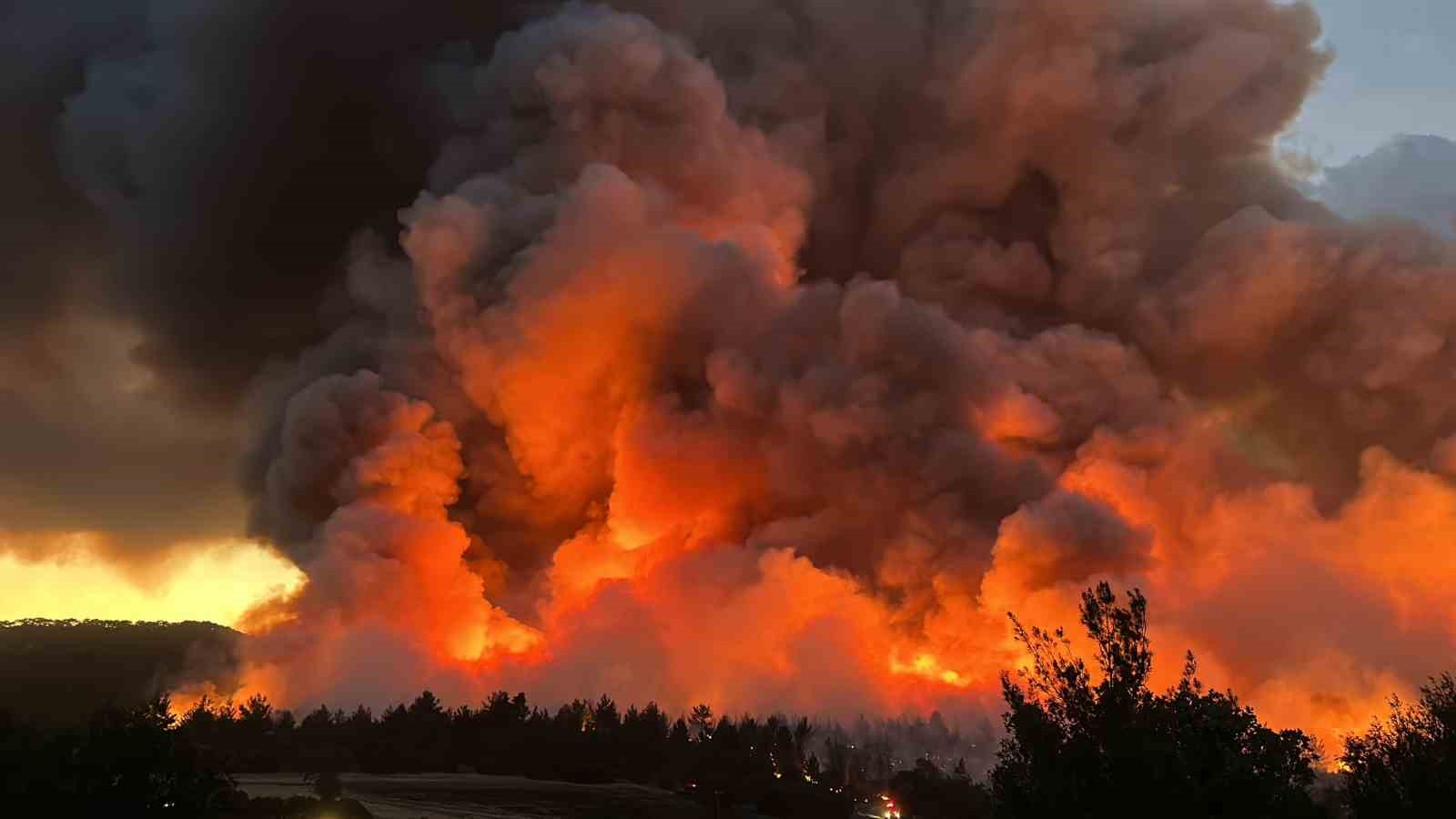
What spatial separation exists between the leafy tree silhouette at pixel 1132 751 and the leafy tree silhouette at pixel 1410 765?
11.0 feet

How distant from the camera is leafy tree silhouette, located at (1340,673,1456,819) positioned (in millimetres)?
26938

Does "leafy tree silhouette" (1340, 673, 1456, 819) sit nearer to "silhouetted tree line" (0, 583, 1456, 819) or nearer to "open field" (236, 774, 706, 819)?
"silhouetted tree line" (0, 583, 1456, 819)

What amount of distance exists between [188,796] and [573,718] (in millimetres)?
67597

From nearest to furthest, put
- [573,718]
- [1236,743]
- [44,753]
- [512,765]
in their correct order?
[1236,743]
[44,753]
[512,765]
[573,718]

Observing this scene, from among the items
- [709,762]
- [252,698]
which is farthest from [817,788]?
[252,698]

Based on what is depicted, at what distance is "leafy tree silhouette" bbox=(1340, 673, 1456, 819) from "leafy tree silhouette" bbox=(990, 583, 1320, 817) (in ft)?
11.0

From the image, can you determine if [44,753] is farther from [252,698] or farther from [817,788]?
[817,788]

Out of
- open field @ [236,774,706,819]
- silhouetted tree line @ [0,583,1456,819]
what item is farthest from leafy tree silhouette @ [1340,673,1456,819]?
open field @ [236,774,706,819]

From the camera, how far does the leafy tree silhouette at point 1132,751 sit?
70.2ft

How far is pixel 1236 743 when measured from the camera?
23422 mm

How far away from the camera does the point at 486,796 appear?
63.1 meters

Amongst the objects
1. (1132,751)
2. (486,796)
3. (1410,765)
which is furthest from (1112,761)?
(486,796)

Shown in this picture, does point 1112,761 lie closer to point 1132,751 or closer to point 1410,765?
point 1132,751

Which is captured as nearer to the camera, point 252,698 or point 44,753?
point 44,753
